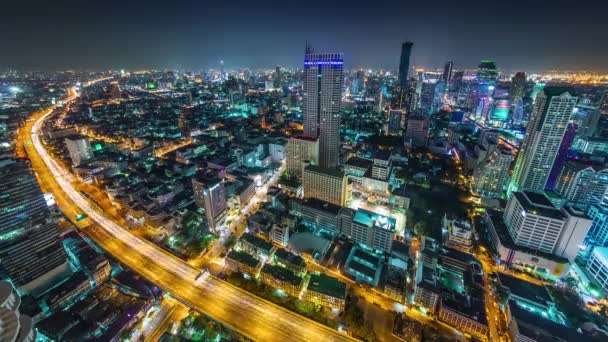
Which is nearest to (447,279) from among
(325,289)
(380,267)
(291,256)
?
(380,267)

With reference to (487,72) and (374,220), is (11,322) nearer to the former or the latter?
(374,220)

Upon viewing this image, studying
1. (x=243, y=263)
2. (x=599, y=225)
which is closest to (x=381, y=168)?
(x=599, y=225)

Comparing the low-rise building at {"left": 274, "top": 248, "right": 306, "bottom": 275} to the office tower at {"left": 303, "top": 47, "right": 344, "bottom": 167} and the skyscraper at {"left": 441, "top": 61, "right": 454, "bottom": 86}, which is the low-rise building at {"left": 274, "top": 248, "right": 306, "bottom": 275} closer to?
the office tower at {"left": 303, "top": 47, "right": 344, "bottom": 167}

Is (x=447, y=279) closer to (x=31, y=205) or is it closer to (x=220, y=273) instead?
(x=220, y=273)

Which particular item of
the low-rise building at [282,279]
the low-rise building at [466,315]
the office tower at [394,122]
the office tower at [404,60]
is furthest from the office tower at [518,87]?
the low-rise building at [282,279]

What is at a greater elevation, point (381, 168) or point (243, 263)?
point (381, 168)

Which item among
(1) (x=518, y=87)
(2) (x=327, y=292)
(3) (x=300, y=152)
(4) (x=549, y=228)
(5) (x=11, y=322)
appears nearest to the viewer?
(5) (x=11, y=322)

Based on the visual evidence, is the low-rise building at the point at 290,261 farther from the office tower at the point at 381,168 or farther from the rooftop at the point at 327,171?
the office tower at the point at 381,168
